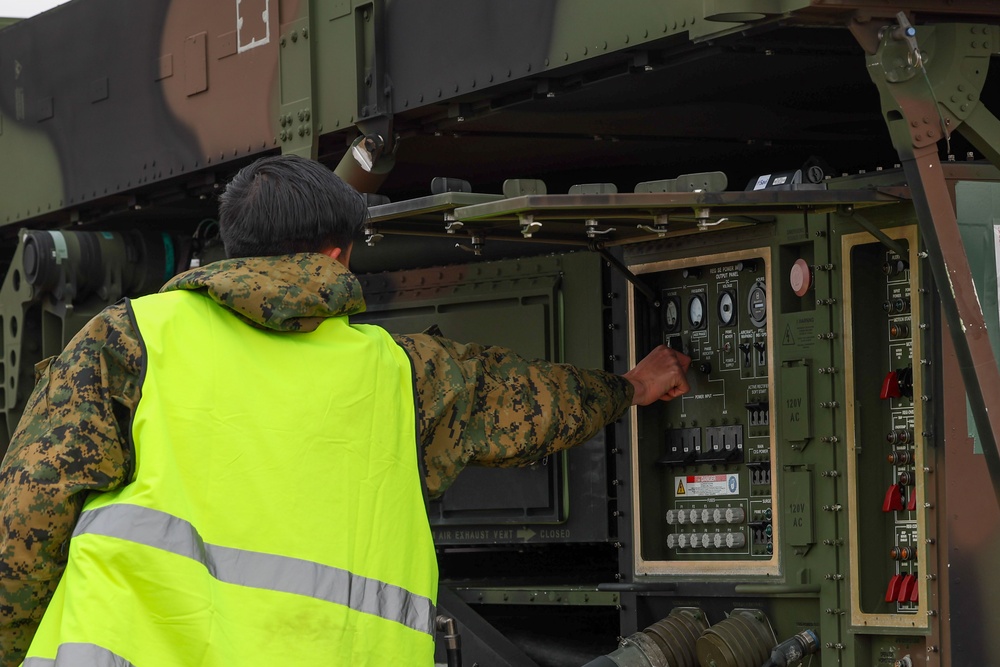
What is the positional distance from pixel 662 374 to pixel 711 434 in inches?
15.6

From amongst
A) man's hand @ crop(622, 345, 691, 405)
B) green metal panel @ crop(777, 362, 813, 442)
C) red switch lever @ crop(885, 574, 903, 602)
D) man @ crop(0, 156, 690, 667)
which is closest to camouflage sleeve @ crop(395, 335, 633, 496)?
man @ crop(0, 156, 690, 667)

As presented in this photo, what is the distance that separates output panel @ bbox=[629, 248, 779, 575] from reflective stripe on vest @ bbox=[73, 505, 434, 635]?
2.73 m

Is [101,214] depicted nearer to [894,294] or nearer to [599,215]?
[599,215]

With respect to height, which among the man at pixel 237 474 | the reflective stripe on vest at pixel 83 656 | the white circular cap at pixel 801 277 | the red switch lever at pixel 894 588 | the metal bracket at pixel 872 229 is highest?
the metal bracket at pixel 872 229

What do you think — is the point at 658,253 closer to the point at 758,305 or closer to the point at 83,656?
the point at 758,305

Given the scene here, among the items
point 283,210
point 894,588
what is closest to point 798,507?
point 894,588

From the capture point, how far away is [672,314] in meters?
6.46

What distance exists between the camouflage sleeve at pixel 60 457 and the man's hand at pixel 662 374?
297 centimetres

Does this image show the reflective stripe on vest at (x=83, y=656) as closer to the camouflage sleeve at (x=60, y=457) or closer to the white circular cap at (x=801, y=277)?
the camouflage sleeve at (x=60, y=457)

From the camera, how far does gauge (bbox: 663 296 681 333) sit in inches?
253

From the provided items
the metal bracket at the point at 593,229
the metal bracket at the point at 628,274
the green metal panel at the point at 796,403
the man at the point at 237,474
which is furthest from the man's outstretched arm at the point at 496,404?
the metal bracket at the point at 628,274

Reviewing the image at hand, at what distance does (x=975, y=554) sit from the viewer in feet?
17.2

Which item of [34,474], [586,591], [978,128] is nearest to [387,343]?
[34,474]

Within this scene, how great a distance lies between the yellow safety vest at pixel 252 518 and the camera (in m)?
3.08
